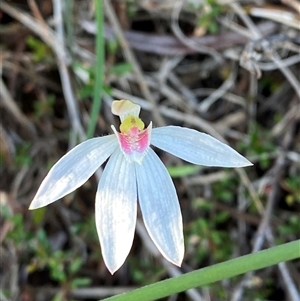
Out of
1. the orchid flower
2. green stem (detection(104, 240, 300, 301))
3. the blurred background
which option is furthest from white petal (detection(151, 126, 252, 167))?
the blurred background

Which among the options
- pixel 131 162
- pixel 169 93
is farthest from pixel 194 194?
pixel 131 162

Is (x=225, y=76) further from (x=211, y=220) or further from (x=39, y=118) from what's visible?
(x=39, y=118)

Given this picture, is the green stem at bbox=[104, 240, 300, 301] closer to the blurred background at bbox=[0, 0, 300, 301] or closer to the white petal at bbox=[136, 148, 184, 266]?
the white petal at bbox=[136, 148, 184, 266]

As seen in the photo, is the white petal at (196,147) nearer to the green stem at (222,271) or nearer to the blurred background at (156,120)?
the green stem at (222,271)

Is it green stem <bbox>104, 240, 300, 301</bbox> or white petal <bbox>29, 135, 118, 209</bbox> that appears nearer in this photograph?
green stem <bbox>104, 240, 300, 301</bbox>

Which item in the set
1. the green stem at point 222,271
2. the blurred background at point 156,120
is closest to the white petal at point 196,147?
the green stem at point 222,271

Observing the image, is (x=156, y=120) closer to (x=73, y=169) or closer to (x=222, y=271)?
(x=73, y=169)

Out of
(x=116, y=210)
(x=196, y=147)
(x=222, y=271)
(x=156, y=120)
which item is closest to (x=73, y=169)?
(x=116, y=210)
